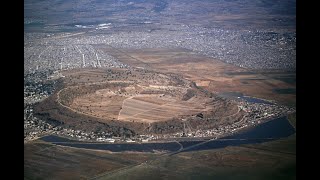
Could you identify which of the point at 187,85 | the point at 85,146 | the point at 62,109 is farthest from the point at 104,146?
the point at 187,85

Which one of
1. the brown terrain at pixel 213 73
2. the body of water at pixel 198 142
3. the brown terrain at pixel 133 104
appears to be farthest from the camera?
the brown terrain at pixel 213 73

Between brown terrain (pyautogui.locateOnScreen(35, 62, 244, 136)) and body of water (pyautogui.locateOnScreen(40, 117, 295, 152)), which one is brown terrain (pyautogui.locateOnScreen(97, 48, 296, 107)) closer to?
brown terrain (pyautogui.locateOnScreen(35, 62, 244, 136))

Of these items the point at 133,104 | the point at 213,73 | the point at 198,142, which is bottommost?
the point at 198,142

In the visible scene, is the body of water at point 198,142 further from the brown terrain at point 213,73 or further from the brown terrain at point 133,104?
the brown terrain at point 213,73

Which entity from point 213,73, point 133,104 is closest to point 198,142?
point 133,104

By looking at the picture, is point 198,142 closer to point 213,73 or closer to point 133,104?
point 133,104

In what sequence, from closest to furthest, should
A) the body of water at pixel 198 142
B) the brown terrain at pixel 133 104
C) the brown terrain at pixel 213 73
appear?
the body of water at pixel 198 142 < the brown terrain at pixel 133 104 < the brown terrain at pixel 213 73

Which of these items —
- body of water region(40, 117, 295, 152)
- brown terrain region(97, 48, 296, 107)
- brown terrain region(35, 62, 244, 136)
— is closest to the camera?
body of water region(40, 117, 295, 152)

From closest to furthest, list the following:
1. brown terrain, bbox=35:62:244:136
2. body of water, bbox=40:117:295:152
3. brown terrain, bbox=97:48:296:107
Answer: body of water, bbox=40:117:295:152 → brown terrain, bbox=35:62:244:136 → brown terrain, bbox=97:48:296:107

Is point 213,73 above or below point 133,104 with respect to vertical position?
above

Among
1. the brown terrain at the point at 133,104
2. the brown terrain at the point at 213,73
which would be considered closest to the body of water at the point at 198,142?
the brown terrain at the point at 133,104

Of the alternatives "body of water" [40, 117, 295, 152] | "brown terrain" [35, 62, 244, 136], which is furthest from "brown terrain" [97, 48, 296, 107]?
"body of water" [40, 117, 295, 152]
